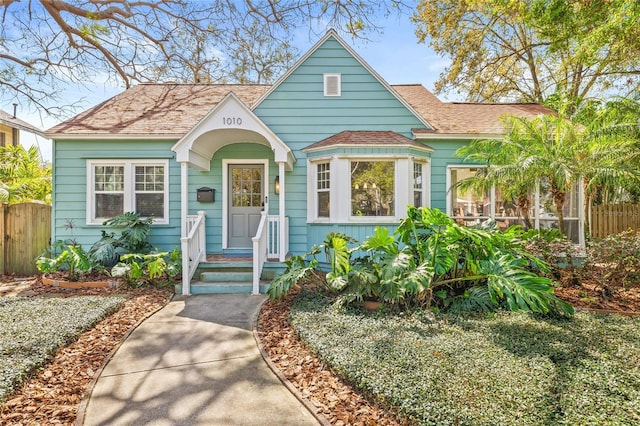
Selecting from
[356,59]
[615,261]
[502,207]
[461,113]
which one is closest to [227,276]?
[356,59]

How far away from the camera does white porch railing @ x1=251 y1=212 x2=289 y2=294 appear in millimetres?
6621

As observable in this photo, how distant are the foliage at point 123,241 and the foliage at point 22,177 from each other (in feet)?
10.7

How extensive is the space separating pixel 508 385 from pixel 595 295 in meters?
4.36

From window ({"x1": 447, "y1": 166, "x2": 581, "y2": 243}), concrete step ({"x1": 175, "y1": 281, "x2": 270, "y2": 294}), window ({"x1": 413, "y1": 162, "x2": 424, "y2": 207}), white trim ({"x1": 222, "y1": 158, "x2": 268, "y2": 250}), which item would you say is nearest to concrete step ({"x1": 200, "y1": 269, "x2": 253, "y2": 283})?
concrete step ({"x1": 175, "y1": 281, "x2": 270, "y2": 294})

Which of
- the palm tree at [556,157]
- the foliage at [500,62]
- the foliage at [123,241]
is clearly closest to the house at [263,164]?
the foliage at [123,241]

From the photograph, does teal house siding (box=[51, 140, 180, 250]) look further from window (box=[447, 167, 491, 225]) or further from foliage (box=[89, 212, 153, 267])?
window (box=[447, 167, 491, 225])

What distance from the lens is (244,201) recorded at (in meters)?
8.70

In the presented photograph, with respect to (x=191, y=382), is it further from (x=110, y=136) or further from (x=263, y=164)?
(x=110, y=136)

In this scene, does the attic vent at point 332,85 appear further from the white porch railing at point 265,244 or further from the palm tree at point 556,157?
the palm tree at point 556,157

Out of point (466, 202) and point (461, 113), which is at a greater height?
point (461, 113)

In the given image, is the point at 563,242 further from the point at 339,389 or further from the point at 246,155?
the point at 246,155

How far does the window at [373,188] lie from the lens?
7754 mm

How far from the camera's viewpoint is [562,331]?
422cm

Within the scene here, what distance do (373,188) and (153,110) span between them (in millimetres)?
6257
